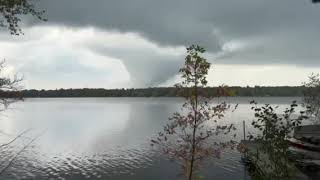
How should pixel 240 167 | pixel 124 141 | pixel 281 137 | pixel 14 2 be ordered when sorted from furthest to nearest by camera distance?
pixel 124 141 → pixel 240 167 → pixel 281 137 → pixel 14 2

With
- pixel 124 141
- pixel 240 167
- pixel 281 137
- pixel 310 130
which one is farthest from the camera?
pixel 124 141

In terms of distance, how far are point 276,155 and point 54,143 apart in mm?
66074

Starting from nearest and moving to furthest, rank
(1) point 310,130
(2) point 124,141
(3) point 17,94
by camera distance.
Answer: (3) point 17,94 → (1) point 310,130 → (2) point 124,141

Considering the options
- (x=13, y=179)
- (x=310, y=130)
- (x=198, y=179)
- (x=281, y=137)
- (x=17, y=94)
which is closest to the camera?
(x=281, y=137)

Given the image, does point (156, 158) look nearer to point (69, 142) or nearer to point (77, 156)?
point (77, 156)

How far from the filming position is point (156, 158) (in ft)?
198

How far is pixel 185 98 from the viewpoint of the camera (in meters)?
→ 24.3

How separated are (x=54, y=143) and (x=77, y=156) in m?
19.5

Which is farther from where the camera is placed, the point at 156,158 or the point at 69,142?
the point at 69,142

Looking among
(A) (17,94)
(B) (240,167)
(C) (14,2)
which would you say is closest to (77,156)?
(B) (240,167)

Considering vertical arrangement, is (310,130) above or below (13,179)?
above

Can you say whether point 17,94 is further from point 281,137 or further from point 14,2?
point 281,137

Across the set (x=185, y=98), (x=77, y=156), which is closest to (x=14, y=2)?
(x=185, y=98)

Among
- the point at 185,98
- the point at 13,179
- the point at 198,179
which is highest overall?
the point at 185,98
